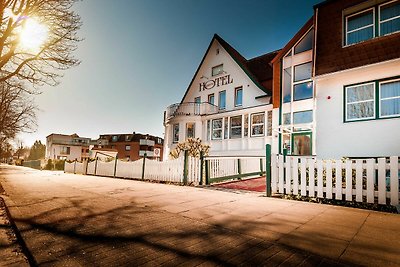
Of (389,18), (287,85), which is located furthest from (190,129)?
(389,18)

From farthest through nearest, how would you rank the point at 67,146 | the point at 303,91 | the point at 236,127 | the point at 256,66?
the point at 67,146 → the point at 256,66 → the point at 236,127 → the point at 303,91

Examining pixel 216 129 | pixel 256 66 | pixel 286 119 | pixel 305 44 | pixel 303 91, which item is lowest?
pixel 216 129

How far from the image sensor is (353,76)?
1066cm

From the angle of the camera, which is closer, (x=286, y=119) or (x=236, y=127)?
(x=286, y=119)

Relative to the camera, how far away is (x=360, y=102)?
1051cm

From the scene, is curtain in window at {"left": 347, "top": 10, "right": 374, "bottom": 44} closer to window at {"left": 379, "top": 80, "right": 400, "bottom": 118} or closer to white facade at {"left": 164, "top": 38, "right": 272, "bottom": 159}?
window at {"left": 379, "top": 80, "right": 400, "bottom": 118}

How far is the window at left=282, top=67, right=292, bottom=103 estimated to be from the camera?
15852mm

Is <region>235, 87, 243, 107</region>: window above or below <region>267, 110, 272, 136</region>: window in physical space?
above

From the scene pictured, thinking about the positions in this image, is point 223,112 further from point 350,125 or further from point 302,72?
point 350,125

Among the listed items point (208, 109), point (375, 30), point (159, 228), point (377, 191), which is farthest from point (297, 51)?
point (159, 228)

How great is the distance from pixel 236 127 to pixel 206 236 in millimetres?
16743

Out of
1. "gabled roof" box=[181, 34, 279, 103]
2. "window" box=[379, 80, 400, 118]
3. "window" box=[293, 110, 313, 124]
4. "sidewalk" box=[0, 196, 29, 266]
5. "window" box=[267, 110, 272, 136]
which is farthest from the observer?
"gabled roof" box=[181, 34, 279, 103]

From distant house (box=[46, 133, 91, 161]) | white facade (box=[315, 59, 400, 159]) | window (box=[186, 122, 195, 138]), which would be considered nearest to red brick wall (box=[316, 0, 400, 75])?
white facade (box=[315, 59, 400, 159])

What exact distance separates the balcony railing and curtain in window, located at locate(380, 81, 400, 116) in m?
13.3
